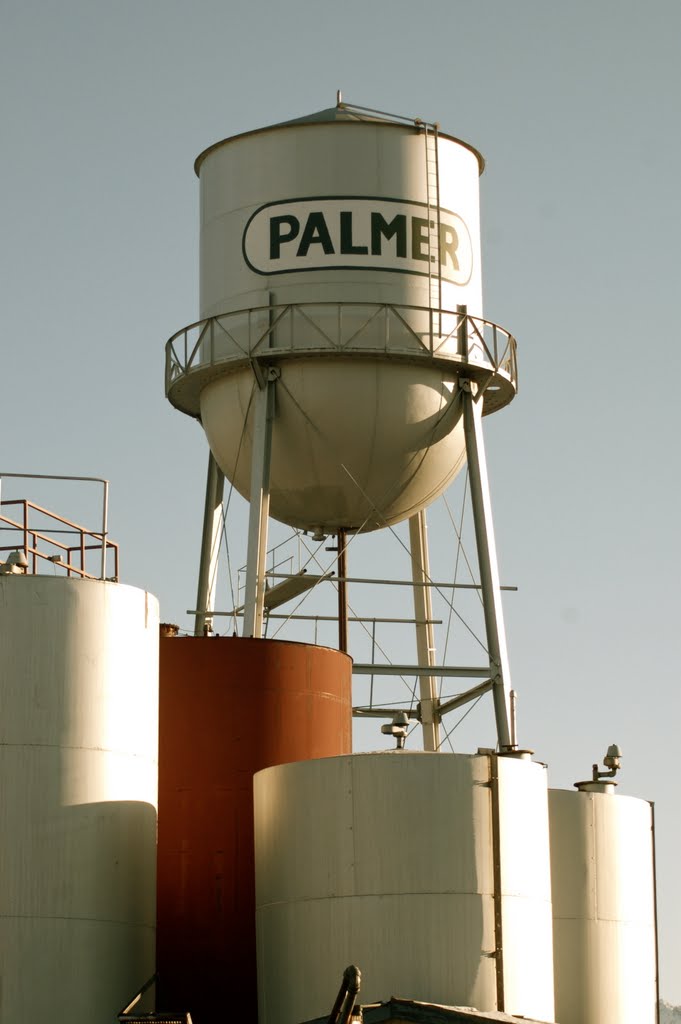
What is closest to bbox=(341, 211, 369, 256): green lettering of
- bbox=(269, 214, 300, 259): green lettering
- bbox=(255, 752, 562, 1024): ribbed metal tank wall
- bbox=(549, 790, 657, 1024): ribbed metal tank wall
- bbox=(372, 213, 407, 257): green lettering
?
bbox=(372, 213, 407, 257): green lettering

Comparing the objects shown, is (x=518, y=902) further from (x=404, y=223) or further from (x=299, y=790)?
(x=404, y=223)

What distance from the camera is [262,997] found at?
30.2 metres

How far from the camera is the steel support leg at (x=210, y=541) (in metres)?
42.2

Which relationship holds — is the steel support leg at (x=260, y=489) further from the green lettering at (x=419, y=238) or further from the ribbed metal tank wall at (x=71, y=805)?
the ribbed metal tank wall at (x=71, y=805)

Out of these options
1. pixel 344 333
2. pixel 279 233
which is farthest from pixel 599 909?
pixel 279 233

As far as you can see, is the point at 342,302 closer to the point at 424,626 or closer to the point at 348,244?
the point at 348,244

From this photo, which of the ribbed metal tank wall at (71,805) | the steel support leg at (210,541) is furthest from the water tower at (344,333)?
the ribbed metal tank wall at (71,805)

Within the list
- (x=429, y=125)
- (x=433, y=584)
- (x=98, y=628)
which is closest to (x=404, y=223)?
(x=429, y=125)

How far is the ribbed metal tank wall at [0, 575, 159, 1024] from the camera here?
2855 centimetres

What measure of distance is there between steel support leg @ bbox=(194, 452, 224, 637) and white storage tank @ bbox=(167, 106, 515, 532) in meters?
2.32

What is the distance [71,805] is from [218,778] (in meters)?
4.41

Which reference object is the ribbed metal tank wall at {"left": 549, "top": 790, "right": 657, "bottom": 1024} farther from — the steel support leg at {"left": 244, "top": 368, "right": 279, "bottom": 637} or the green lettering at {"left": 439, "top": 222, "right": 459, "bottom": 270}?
the green lettering at {"left": 439, "top": 222, "right": 459, "bottom": 270}

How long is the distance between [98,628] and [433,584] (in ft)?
38.2

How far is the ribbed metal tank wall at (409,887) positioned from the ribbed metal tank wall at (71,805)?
2.32 m
